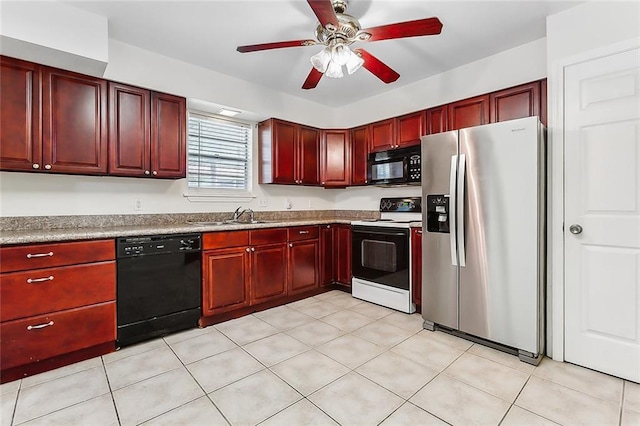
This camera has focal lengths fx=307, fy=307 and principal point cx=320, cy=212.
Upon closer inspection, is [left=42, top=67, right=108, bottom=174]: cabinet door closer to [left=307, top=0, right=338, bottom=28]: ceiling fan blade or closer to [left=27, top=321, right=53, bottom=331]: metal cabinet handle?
[left=27, top=321, right=53, bottom=331]: metal cabinet handle

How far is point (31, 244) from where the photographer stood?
6.79ft

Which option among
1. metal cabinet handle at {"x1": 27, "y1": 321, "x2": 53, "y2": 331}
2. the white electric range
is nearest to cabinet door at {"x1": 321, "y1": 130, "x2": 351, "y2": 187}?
the white electric range

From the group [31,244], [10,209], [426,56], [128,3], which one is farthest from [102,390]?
[426,56]

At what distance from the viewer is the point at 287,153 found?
403 centimetres

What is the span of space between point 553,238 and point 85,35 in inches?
153

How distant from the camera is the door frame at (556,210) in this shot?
2285 millimetres

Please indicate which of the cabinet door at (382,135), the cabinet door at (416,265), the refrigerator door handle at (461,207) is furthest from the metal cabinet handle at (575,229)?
the cabinet door at (382,135)

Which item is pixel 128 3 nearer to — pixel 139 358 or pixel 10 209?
pixel 10 209

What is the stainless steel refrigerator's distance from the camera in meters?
2.24

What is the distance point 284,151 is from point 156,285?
2189 mm

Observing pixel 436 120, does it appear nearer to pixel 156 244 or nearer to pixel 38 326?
pixel 156 244

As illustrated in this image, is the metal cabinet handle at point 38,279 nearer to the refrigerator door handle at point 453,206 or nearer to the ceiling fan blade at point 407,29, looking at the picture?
the ceiling fan blade at point 407,29

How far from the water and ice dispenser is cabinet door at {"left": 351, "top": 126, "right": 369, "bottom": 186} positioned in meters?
Result: 1.42

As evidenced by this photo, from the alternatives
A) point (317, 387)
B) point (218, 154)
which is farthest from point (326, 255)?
point (317, 387)
